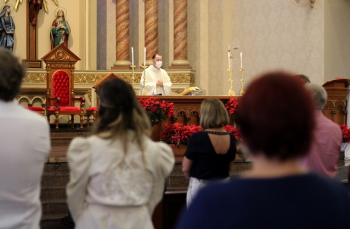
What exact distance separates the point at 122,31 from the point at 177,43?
1261mm

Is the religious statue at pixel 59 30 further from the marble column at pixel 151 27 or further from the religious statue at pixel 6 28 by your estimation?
the marble column at pixel 151 27

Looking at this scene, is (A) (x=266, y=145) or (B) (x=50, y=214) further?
(B) (x=50, y=214)

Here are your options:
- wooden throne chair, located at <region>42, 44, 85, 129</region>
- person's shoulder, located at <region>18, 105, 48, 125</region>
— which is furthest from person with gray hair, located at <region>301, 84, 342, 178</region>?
wooden throne chair, located at <region>42, 44, 85, 129</region>

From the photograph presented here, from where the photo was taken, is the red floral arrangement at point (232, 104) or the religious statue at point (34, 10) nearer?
the red floral arrangement at point (232, 104)

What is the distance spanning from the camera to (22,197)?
2570mm

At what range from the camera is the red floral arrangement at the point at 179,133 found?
8344mm

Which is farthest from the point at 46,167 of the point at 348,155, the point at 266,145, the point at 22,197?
the point at 266,145

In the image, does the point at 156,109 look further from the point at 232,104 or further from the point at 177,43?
the point at 177,43

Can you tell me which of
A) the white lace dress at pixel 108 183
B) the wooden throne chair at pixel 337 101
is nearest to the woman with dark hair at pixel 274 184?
the white lace dress at pixel 108 183

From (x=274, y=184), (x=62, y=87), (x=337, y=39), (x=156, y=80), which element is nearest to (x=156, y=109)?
(x=156, y=80)

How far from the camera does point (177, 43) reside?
1437cm

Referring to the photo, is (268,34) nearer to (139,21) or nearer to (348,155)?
(139,21)

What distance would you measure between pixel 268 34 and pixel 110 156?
11.4 meters

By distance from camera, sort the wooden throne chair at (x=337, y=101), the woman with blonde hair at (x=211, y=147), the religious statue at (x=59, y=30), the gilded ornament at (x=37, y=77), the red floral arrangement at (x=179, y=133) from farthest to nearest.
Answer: the religious statue at (x=59, y=30) < the gilded ornament at (x=37, y=77) < the wooden throne chair at (x=337, y=101) < the red floral arrangement at (x=179, y=133) < the woman with blonde hair at (x=211, y=147)
